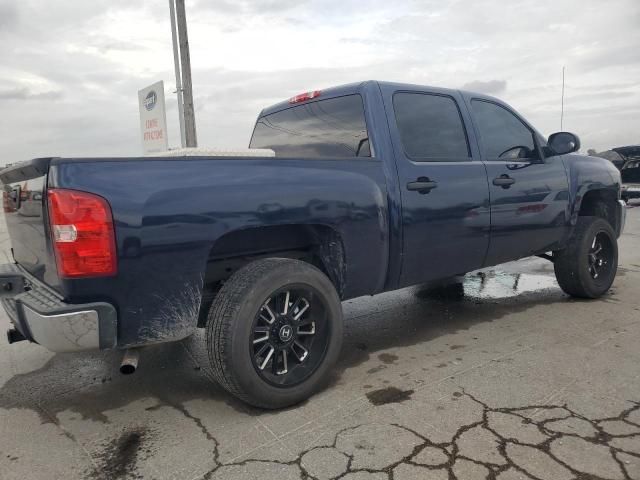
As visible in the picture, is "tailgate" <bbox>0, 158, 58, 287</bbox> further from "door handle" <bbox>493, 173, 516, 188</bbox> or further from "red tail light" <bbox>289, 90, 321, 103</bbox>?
"door handle" <bbox>493, 173, 516, 188</bbox>

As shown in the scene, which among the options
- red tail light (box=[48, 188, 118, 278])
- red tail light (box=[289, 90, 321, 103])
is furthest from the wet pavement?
red tail light (box=[289, 90, 321, 103])

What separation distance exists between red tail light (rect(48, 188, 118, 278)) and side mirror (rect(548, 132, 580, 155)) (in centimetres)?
376

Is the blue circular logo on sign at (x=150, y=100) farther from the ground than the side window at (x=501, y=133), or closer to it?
farther from the ground

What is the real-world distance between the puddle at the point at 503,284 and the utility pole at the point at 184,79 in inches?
265

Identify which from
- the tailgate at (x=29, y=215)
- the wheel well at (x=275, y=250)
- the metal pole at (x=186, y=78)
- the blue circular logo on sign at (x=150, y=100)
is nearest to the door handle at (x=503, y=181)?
the wheel well at (x=275, y=250)

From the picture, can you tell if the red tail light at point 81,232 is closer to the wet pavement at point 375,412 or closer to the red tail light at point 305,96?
the wet pavement at point 375,412

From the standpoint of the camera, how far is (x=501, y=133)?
14.4ft

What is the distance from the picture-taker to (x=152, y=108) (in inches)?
534

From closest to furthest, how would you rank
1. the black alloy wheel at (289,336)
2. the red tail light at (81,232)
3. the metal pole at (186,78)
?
the red tail light at (81,232) → the black alloy wheel at (289,336) → the metal pole at (186,78)

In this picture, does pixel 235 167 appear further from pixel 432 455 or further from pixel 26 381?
pixel 26 381

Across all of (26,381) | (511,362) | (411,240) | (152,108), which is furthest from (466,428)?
(152,108)

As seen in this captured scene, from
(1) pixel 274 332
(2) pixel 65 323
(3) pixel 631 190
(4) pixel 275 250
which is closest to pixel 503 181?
(4) pixel 275 250

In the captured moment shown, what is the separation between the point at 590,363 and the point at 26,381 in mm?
3753

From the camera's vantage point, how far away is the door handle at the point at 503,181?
4.03 meters
